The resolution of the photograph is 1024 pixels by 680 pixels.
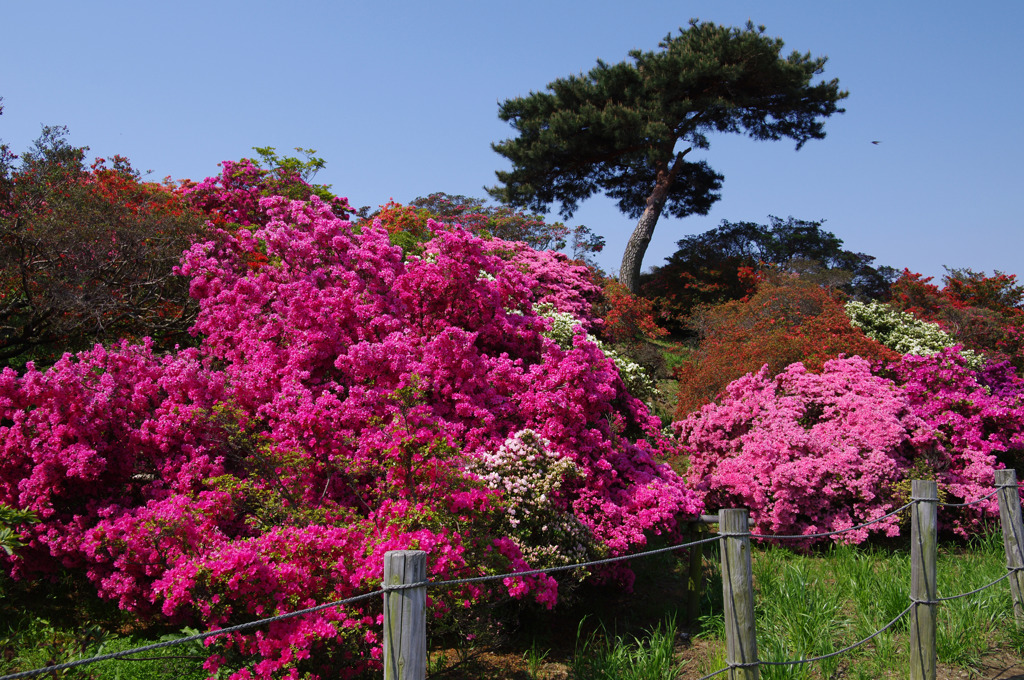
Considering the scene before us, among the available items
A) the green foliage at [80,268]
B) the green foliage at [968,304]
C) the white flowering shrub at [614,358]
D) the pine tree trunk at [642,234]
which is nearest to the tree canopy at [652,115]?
the pine tree trunk at [642,234]

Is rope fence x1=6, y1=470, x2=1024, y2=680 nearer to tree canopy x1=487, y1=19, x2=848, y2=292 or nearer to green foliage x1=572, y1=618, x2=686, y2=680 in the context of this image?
green foliage x1=572, y1=618, x2=686, y2=680

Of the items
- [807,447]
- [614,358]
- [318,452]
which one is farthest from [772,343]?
[318,452]

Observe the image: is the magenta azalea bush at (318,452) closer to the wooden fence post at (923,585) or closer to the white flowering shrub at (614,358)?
the wooden fence post at (923,585)

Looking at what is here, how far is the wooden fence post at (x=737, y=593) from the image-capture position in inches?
149

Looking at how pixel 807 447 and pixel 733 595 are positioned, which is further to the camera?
pixel 807 447

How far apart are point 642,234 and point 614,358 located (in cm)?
1094

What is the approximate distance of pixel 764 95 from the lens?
19.1 metres

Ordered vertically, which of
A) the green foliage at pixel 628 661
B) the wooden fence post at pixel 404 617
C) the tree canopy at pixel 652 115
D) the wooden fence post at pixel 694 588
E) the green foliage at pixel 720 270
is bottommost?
the green foliage at pixel 628 661

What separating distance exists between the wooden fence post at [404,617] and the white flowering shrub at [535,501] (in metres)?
2.13

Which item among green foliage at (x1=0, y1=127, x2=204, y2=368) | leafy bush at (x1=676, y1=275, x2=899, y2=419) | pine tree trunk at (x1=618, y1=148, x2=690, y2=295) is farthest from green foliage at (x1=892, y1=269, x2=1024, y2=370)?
green foliage at (x1=0, y1=127, x2=204, y2=368)

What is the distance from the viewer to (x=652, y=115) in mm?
19000

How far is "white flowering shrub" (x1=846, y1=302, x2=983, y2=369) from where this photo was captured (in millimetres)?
12698

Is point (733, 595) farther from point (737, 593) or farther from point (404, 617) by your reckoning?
point (404, 617)

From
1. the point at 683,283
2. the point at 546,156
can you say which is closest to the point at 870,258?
the point at 683,283
